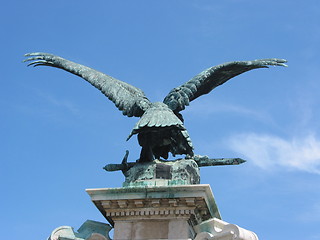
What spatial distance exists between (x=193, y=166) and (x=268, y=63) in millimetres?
2805

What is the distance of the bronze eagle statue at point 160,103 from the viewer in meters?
12.0

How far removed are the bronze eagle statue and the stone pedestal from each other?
1150 mm

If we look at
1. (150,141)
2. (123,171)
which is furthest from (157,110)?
(123,171)

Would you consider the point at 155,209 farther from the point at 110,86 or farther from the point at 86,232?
the point at 110,86

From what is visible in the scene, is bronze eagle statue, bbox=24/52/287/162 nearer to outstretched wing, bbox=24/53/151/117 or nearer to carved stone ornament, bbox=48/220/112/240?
outstretched wing, bbox=24/53/151/117

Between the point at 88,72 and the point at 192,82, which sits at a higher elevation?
the point at 88,72

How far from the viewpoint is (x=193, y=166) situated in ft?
38.8

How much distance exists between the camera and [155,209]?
11180 mm

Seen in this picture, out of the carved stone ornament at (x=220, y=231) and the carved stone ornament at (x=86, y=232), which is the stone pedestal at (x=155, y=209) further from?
the carved stone ornament at (x=86, y=232)

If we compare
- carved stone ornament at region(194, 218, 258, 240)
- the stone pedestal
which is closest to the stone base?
the stone pedestal

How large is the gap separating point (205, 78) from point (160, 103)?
3.76 ft

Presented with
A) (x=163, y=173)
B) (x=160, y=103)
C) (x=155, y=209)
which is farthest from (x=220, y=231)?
(x=160, y=103)

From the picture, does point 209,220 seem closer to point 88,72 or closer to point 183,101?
point 183,101

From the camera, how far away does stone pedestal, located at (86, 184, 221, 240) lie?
36.0 feet
